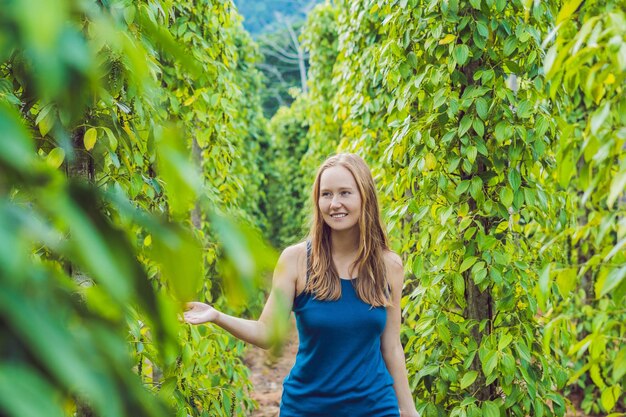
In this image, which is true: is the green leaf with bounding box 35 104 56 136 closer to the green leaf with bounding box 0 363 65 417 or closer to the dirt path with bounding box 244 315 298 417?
the green leaf with bounding box 0 363 65 417

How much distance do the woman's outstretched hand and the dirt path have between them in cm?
262

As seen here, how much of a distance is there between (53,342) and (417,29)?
208cm

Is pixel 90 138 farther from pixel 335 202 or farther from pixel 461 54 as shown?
pixel 461 54

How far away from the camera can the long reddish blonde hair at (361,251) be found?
1.93 m

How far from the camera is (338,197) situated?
2.00 meters

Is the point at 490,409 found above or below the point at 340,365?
below

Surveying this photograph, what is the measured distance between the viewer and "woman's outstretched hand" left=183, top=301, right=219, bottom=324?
5.65 feet

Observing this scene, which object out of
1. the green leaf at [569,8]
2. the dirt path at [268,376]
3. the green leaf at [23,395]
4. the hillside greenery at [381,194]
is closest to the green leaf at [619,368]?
the hillside greenery at [381,194]

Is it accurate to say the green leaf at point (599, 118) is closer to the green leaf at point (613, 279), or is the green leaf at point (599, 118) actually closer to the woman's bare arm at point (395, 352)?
the green leaf at point (613, 279)

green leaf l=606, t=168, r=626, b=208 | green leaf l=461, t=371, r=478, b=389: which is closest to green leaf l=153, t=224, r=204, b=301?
green leaf l=606, t=168, r=626, b=208

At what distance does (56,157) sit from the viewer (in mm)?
1562

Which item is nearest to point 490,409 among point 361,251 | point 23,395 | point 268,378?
point 361,251

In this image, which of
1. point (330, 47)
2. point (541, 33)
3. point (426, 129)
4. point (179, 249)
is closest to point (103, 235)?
point (179, 249)

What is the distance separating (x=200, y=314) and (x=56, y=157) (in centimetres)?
52
